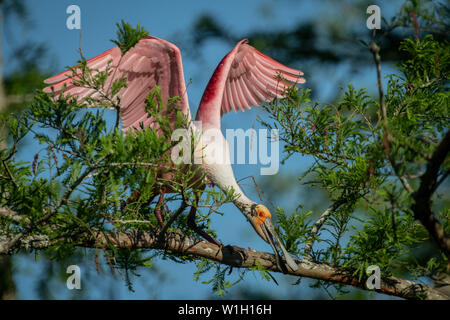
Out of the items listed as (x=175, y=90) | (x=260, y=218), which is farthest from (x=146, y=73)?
(x=260, y=218)

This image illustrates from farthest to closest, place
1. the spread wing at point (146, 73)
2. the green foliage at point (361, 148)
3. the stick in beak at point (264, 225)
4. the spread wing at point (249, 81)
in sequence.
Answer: the spread wing at point (249, 81), the spread wing at point (146, 73), the stick in beak at point (264, 225), the green foliage at point (361, 148)

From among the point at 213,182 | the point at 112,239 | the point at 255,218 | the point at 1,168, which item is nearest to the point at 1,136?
the point at 1,168

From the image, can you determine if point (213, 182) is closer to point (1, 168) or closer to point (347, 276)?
point (347, 276)

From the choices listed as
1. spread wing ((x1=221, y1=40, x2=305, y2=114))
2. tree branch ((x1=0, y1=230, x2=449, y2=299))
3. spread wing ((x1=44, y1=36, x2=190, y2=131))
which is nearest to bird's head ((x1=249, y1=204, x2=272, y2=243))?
tree branch ((x1=0, y1=230, x2=449, y2=299))

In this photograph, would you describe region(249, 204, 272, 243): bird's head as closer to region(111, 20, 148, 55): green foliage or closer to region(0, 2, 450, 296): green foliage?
region(0, 2, 450, 296): green foliage

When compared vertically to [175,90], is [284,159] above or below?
below

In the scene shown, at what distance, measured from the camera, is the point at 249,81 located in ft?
10.0

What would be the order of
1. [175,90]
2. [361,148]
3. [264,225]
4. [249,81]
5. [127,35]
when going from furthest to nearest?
1. [249,81]
2. [175,90]
3. [264,225]
4. [361,148]
5. [127,35]

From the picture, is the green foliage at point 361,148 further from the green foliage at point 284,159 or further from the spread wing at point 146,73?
the spread wing at point 146,73

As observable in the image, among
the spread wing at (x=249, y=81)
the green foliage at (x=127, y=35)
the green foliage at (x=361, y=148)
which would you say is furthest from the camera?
the spread wing at (x=249, y=81)

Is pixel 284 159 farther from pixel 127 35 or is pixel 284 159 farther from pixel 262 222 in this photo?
pixel 127 35

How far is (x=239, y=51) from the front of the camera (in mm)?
2945

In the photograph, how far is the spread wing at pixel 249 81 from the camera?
9.82ft

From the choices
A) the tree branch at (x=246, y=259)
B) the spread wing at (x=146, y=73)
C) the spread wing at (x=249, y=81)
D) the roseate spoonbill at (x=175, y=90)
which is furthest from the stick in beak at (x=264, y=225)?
the spread wing at (x=249, y=81)
